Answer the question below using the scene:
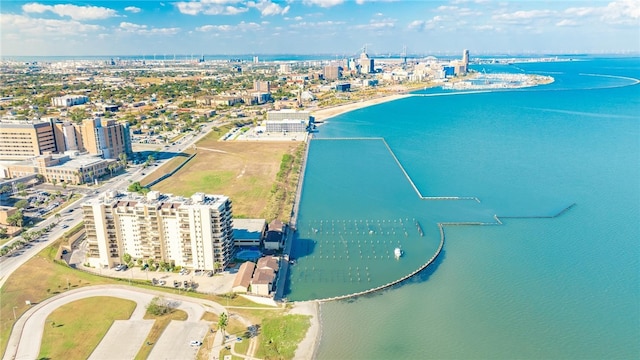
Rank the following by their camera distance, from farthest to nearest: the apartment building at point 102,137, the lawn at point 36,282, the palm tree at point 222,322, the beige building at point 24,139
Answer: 1. the apartment building at point 102,137
2. the beige building at point 24,139
3. the lawn at point 36,282
4. the palm tree at point 222,322

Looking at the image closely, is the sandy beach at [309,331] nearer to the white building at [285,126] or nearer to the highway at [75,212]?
the highway at [75,212]

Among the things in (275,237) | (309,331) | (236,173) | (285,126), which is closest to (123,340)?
(309,331)

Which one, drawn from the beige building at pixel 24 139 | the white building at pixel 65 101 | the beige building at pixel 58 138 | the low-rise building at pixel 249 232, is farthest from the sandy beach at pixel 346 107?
the low-rise building at pixel 249 232

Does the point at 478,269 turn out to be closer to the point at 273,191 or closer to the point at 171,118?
the point at 273,191

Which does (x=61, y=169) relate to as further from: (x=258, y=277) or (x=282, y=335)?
(x=282, y=335)

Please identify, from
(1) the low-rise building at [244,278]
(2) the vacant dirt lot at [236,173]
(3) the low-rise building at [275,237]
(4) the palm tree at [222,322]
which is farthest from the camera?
(2) the vacant dirt lot at [236,173]

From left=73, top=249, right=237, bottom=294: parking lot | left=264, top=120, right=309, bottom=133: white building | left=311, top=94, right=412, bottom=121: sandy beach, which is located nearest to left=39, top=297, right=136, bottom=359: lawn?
left=73, top=249, right=237, bottom=294: parking lot

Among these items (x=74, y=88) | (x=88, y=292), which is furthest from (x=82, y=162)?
(x=74, y=88)
